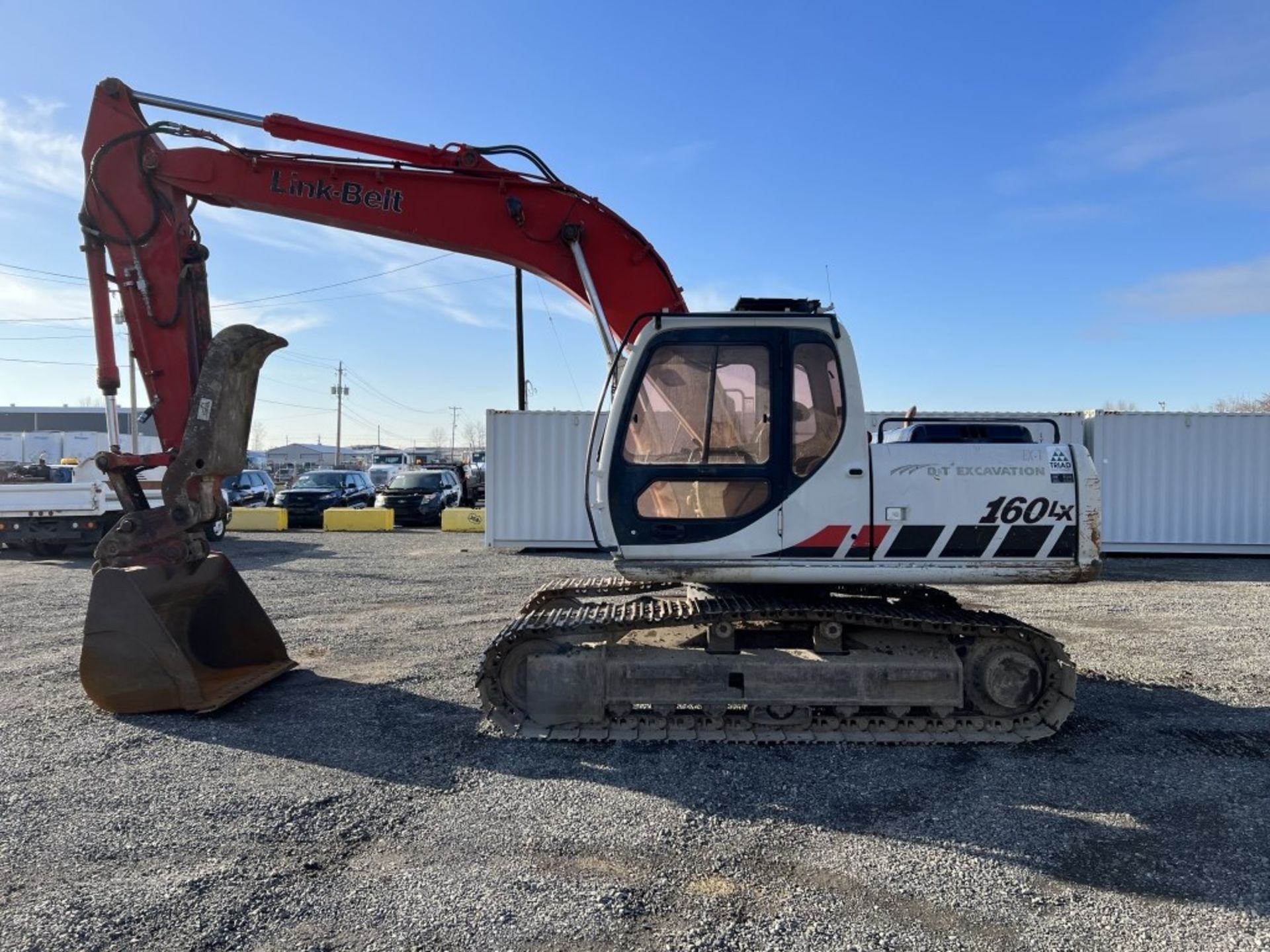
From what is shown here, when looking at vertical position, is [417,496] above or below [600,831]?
above

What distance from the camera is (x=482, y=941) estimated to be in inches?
127

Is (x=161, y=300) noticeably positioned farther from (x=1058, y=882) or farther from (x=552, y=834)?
(x=1058, y=882)

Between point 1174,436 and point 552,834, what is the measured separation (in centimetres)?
1704

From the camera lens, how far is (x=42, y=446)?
130 feet

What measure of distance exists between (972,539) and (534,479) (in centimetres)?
1250

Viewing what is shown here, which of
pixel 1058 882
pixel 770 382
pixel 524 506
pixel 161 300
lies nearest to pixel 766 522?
pixel 770 382

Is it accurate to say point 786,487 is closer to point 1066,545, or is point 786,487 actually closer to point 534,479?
point 1066,545

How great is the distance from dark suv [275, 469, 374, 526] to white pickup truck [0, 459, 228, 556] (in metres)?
7.37

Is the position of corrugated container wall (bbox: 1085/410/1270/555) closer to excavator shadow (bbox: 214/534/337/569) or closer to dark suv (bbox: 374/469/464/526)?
excavator shadow (bbox: 214/534/337/569)

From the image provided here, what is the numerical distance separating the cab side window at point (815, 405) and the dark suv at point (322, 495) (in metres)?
20.5

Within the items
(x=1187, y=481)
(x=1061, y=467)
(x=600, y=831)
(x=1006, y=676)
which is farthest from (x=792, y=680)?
(x=1187, y=481)

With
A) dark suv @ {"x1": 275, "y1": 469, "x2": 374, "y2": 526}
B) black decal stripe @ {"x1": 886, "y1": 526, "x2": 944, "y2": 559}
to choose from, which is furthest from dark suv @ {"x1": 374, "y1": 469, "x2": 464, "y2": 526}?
black decal stripe @ {"x1": 886, "y1": 526, "x2": 944, "y2": 559}

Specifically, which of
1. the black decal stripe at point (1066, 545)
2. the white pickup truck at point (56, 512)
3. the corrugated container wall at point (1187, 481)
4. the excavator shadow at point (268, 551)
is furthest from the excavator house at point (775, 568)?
the corrugated container wall at point (1187, 481)

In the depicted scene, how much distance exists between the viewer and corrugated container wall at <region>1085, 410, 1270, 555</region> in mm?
16344
